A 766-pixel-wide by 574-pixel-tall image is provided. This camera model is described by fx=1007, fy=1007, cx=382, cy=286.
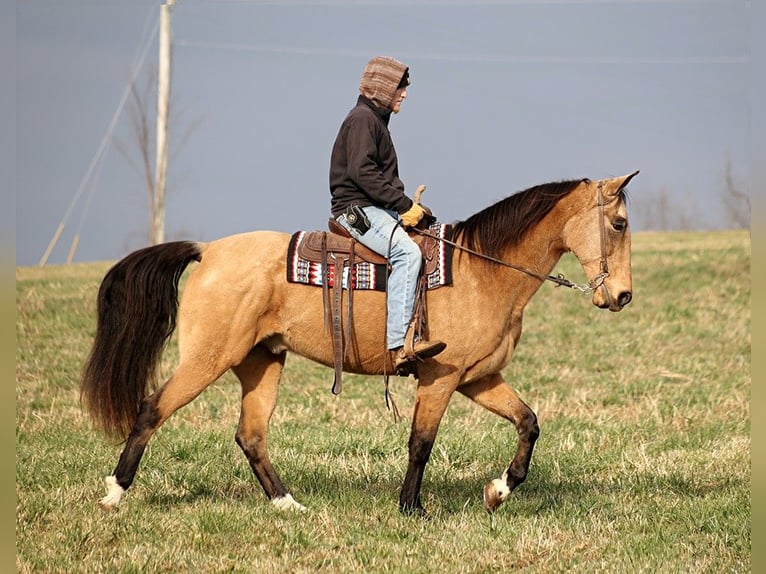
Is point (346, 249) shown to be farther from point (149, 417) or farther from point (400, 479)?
point (400, 479)

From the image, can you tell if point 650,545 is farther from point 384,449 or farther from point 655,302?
point 655,302

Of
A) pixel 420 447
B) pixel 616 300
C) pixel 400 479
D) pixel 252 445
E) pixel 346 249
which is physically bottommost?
pixel 400 479

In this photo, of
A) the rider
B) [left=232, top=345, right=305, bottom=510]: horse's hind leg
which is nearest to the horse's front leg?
the rider

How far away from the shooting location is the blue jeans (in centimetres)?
684

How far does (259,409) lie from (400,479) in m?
1.36

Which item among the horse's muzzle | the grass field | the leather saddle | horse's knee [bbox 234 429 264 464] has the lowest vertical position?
the grass field

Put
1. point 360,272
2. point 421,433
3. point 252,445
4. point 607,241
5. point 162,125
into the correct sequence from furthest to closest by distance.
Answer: point 162,125, point 252,445, point 360,272, point 421,433, point 607,241

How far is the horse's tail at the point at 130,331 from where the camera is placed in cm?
720

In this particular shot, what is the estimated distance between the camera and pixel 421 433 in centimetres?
698

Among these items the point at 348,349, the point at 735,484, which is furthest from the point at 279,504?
the point at 735,484

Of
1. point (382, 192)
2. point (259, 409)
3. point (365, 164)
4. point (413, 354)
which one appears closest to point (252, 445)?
point (259, 409)

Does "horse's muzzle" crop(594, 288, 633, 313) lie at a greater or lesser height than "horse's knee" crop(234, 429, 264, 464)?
greater

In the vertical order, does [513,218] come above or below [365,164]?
below

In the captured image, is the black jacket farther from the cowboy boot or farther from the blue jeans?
the cowboy boot
